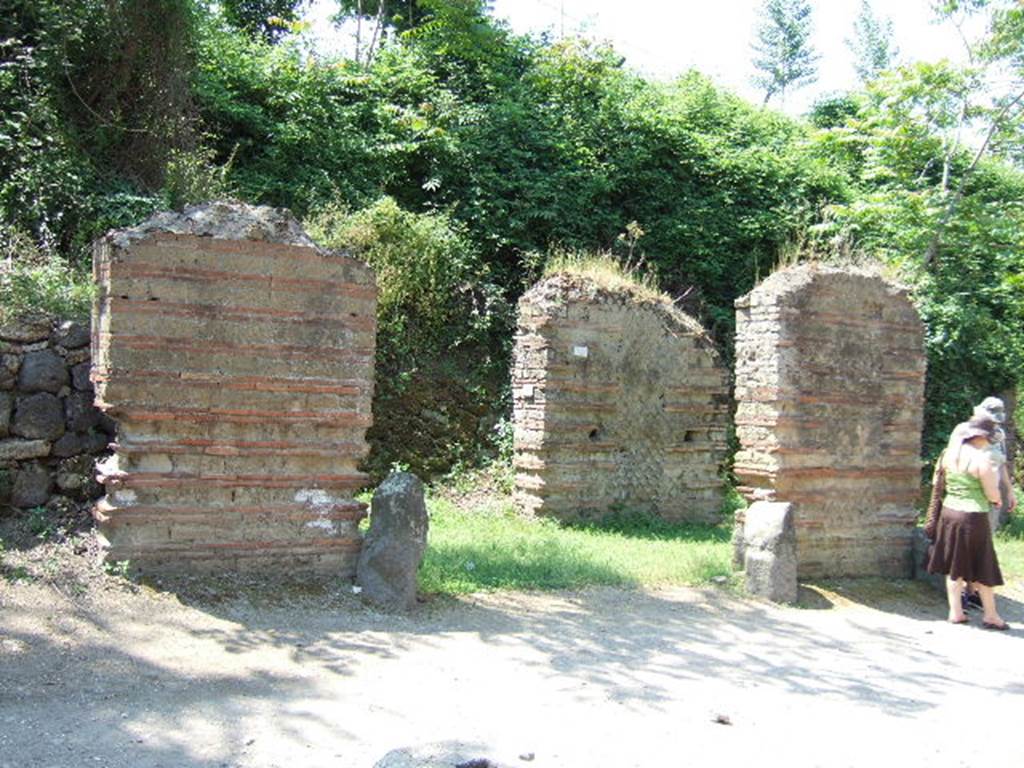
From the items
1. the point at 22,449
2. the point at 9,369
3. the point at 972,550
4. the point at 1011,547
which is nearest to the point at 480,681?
the point at 22,449

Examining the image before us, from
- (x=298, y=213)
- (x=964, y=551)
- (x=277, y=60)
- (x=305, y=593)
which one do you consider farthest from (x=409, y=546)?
(x=277, y=60)

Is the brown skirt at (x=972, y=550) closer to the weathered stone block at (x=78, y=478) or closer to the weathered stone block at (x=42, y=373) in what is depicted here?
the weathered stone block at (x=78, y=478)

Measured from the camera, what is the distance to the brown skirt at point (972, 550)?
25.7 feet

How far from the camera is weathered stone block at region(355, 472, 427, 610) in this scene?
689cm

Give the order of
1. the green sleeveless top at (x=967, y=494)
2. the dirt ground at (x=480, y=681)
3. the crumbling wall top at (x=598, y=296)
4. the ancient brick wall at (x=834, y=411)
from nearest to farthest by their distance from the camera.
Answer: the dirt ground at (x=480, y=681) → the green sleeveless top at (x=967, y=494) → the ancient brick wall at (x=834, y=411) → the crumbling wall top at (x=598, y=296)

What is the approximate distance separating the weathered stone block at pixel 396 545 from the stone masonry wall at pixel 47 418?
2.69m

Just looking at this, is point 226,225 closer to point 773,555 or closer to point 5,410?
point 5,410

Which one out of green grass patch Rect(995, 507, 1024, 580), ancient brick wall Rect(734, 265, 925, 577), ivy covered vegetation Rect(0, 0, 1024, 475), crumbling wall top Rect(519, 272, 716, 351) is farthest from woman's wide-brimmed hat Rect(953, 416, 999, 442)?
crumbling wall top Rect(519, 272, 716, 351)

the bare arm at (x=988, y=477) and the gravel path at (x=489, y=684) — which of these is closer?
the gravel path at (x=489, y=684)

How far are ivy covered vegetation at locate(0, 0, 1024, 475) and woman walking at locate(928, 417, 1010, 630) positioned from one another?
10.0 ft

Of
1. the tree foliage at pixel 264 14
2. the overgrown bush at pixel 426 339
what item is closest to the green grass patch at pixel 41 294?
the overgrown bush at pixel 426 339

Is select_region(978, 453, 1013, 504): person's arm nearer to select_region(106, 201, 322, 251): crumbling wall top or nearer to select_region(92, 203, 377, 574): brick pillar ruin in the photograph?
select_region(92, 203, 377, 574): brick pillar ruin

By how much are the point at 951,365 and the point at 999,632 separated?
8.83 metres

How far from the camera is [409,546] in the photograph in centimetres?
691
